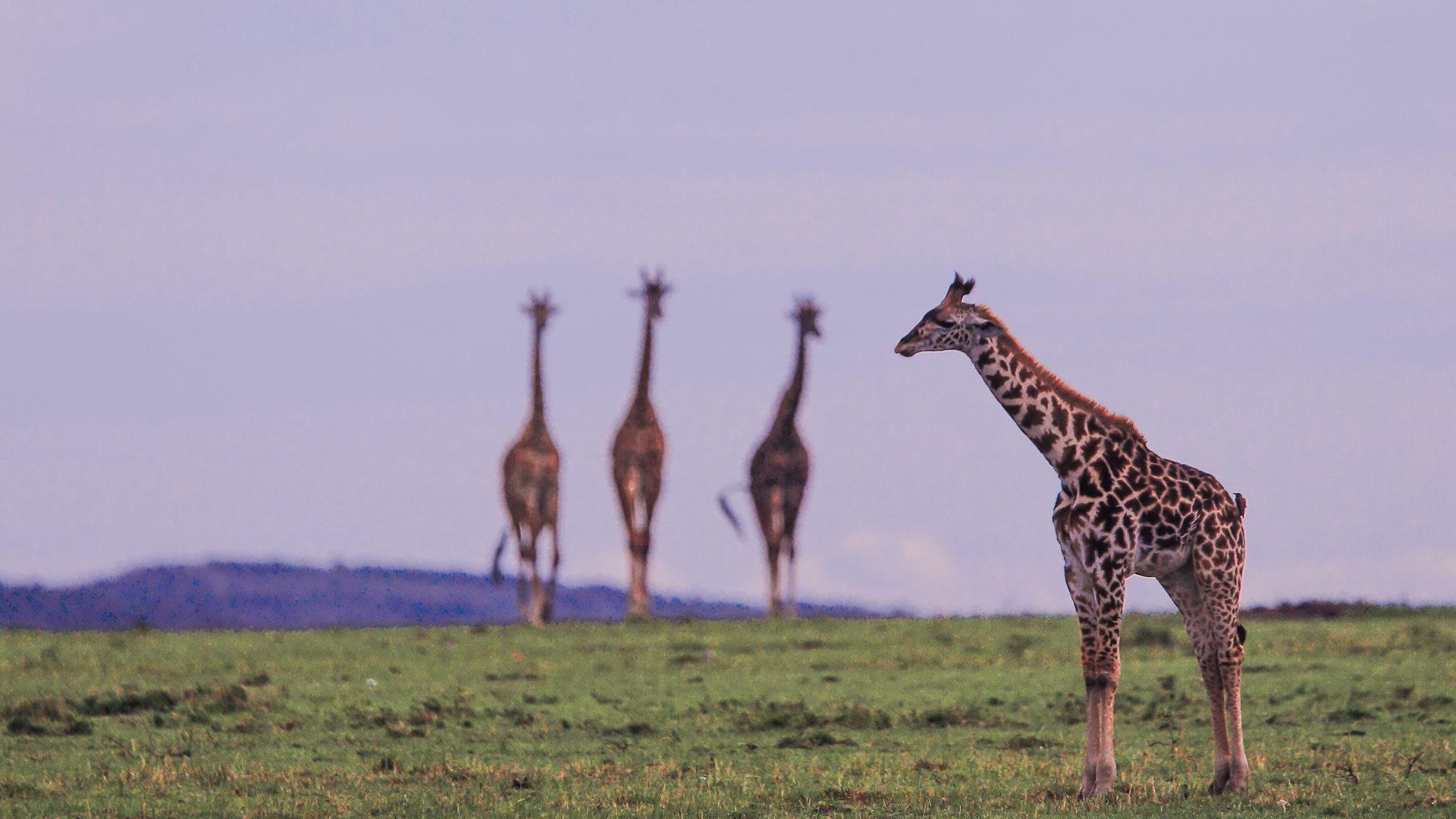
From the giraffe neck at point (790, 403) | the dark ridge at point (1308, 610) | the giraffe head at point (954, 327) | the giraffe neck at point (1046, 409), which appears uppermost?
the giraffe neck at point (790, 403)

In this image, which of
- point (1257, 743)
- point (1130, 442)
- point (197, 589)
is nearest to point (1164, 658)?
point (1257, 743)

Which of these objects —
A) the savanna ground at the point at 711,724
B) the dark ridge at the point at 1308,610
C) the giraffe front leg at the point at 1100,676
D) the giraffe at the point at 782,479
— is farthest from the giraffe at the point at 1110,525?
the giraffe at the point at 782,479

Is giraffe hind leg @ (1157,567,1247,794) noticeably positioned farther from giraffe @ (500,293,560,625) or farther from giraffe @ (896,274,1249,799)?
giraffe @ (500,293,560,625)

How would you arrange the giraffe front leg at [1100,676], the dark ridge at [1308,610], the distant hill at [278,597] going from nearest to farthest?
the giraffe front leg at [1100,676]
the dark ridge at [1308,610]
the distant hill at [278,597]

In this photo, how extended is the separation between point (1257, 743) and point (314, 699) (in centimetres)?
1179

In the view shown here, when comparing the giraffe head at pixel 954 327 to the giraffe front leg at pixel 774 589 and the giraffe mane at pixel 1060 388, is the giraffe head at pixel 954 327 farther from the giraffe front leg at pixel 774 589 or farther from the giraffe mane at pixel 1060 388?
the giraffe front leg at pixel 774 589

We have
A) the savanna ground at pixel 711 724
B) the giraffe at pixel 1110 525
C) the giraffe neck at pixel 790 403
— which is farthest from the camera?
the giraffe neck at pixel 790 403

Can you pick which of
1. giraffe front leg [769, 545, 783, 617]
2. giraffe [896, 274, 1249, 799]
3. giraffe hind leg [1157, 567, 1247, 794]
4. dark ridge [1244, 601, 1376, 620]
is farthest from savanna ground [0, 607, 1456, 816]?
giraffe front leg [769, 545, 783, 617]

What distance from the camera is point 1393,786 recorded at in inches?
584

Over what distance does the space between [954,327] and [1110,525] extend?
217 centimetres

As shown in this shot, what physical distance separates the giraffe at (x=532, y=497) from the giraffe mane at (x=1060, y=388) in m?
26.9

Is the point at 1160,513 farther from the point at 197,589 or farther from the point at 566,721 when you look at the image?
the point at 197,589

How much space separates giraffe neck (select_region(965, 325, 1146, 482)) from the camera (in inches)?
580

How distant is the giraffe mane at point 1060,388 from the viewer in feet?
49.0
